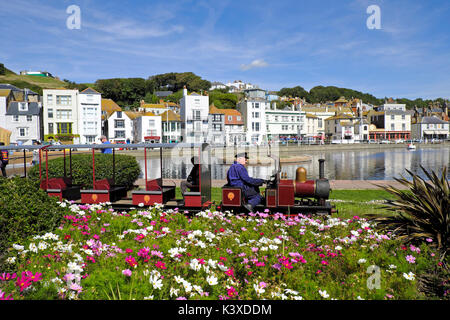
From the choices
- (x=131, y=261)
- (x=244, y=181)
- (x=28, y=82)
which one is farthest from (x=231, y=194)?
(x=28, y=82)

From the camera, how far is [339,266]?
503cm

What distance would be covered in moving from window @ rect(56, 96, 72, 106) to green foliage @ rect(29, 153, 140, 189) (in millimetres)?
57452

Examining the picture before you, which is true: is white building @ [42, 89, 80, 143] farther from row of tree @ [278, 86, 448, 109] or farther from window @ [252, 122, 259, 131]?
row of tree @ [278, 86, 448, 109]

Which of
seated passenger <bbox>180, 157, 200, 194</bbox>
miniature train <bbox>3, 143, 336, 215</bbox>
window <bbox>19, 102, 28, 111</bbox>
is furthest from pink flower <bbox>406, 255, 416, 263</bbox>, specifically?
window <bbox>19, 102, 28, 111</bbox>

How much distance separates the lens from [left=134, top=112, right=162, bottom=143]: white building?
66625mm

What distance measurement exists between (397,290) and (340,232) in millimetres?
2246

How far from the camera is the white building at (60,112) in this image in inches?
2506

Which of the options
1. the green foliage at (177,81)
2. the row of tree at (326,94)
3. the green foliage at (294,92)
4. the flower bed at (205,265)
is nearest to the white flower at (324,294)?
the flower bed at (205,265)

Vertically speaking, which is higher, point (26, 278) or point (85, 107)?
point (85, 107)

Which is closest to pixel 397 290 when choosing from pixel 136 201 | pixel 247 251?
pixel 247 251

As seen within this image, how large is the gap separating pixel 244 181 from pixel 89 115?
2520 inches

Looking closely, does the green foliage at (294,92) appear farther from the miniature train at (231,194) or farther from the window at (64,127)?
the miniature train at (231,194)
